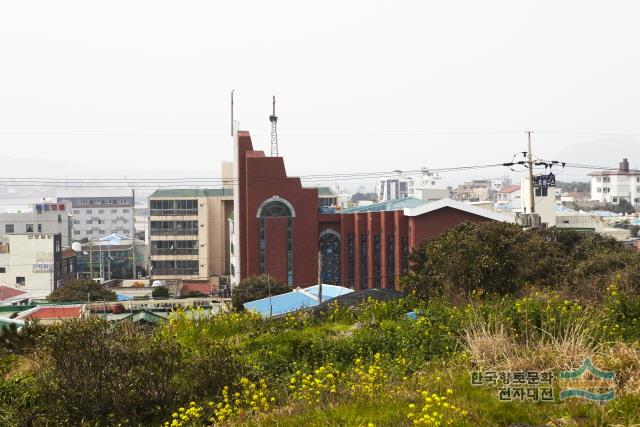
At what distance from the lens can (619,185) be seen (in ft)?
403

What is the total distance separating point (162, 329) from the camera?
35.8 feet

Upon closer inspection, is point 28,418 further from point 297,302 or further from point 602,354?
point 297,302

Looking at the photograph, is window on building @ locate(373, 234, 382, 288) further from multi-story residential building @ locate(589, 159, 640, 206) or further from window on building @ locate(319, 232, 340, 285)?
multi-story residential building @ locate(589, 159, 640, 206)

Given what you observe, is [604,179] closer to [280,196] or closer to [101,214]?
[101,214]

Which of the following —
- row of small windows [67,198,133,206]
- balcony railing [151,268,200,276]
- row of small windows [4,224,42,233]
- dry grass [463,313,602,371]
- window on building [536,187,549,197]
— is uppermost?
row of small windows [67,198,133,206]

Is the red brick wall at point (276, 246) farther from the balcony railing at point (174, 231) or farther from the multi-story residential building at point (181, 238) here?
the balcony railing at point (174, 231)

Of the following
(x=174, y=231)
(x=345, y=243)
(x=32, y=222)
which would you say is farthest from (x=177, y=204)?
(x=345, y=243)

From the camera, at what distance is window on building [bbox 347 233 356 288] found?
44.5 metres

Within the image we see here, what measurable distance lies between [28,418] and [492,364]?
419 cm

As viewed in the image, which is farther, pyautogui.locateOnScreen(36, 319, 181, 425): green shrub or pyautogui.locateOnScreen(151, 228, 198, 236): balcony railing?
Result: pyautogui.locateOnScreen(151, 228, 198, 236): balcony railing

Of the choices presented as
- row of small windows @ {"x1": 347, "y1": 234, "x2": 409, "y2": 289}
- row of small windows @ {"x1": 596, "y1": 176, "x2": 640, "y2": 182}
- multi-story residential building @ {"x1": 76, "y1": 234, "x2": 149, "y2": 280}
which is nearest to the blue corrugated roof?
row of small windows @ {"x1": 347, "y1": 234, "x2": 409, "y2": 289}

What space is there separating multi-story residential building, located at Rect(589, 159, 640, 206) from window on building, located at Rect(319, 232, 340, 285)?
285 feet

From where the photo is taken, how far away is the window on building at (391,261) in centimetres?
4184

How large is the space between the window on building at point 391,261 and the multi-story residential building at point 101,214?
8933cm
